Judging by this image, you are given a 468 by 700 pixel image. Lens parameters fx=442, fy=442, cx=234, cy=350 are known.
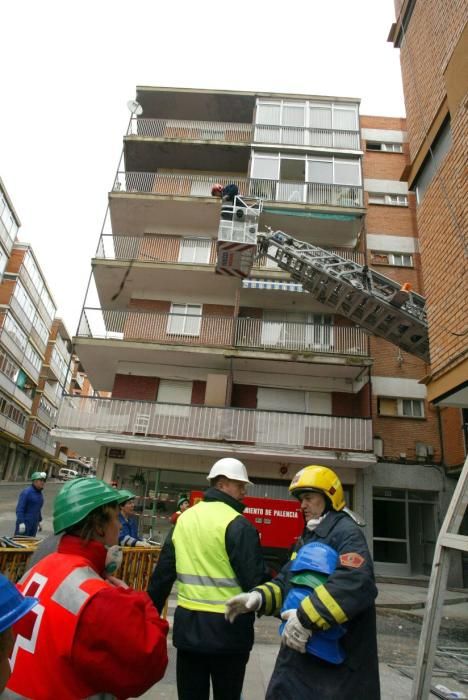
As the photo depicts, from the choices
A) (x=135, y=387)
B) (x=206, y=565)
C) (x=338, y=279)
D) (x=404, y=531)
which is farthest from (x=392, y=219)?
(x=206, y=565)

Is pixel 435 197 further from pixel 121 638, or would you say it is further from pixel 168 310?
pixel 168 310

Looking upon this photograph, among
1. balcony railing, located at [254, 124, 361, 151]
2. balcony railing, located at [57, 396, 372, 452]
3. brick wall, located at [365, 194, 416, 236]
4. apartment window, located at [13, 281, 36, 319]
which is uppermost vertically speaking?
apartment window, located at [13, 281, 36, 319]

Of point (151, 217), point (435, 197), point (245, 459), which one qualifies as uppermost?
Result: point (151, 217)

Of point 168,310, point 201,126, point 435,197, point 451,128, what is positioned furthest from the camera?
point 201,126

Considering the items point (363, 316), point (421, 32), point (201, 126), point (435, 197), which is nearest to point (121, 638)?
point (435, 197)

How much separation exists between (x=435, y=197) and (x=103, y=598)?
22.5 feet

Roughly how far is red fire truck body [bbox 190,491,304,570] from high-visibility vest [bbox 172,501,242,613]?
7798 mm

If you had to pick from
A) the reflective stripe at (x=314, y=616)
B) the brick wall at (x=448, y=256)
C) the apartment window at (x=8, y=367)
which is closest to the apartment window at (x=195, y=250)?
the brick wall at (x=448, y=256)

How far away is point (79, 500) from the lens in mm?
1778

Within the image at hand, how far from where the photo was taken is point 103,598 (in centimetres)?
142

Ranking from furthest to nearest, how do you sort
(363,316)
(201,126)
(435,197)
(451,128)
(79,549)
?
(201,126) → (363,316) → (435,197) → (451,128) → (79,549)

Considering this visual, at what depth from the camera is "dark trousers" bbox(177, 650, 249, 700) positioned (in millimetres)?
2414

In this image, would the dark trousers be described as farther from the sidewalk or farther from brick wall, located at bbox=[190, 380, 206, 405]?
brick wall, located at bbox=[190, 380, 206, 405]

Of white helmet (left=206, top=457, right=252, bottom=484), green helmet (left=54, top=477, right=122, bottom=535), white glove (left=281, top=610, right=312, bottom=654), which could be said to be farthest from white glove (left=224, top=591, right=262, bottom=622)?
green helmet (left=54, top=477, right=122, bottom=535)
